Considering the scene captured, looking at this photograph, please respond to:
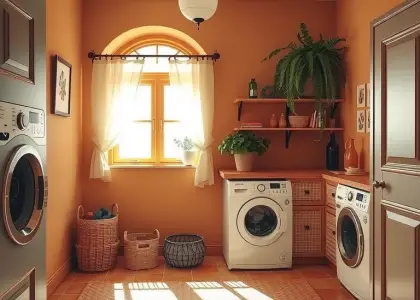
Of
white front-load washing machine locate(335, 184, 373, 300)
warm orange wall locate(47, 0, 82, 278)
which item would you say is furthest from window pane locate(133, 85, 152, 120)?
white front-load washing machine locate(335, 184, 373, 300)

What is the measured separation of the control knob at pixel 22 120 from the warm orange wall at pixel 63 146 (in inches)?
66.3

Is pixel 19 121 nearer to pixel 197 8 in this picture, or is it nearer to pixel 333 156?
pixel 197 8

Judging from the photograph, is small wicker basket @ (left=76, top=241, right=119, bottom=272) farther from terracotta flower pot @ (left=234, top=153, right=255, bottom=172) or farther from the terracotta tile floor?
terracotta flower pot @ (left=234, top=153, right=255, bottom=172)

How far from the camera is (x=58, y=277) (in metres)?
3.46

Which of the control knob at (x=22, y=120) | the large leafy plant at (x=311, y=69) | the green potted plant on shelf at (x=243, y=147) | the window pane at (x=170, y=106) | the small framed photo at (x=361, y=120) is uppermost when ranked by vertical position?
the large leafy plant at (x=311, y=69)

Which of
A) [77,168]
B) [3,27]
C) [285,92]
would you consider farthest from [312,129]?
[3,27]

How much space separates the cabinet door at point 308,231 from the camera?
3.89m

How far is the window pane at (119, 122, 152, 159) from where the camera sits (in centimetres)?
446

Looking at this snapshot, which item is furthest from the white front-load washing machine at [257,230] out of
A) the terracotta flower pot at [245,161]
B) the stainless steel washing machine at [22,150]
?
the stainless steel washing machine at [22,150]

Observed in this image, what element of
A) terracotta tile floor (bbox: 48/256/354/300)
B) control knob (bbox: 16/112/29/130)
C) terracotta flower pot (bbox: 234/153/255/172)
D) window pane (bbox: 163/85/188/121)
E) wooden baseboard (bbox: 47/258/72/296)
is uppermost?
window pane (bbox: 163/85/188/121)

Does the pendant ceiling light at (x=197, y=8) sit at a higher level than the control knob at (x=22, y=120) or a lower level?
higher

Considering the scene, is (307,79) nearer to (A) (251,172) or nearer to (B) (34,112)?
(A) (251,172)

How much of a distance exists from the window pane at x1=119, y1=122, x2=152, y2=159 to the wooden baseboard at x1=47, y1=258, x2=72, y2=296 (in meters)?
1.23

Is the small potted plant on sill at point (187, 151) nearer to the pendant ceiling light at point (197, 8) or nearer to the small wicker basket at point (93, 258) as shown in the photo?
the small wicker basket at point (93, 258)
